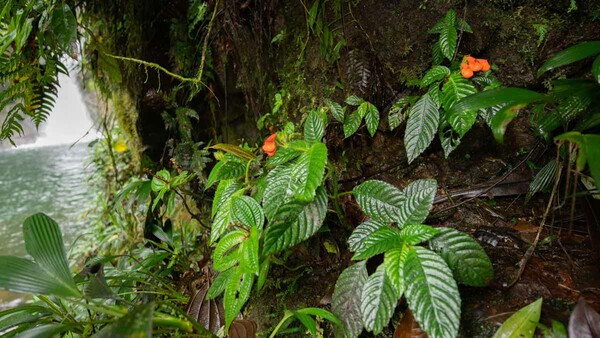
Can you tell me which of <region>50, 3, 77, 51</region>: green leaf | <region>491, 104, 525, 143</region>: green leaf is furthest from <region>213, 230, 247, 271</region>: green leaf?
<region>50, 3, 77, 51</region>: green leaf

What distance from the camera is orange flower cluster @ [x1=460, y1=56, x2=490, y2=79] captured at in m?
0.99

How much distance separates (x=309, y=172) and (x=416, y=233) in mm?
286

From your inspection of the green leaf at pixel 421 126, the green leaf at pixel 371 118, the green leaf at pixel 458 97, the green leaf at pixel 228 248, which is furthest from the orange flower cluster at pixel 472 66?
the green leaf at pixel 228 248

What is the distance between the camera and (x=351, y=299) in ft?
2.57

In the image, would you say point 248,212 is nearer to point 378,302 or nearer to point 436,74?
point 378,302

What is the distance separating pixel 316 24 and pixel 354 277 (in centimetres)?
93

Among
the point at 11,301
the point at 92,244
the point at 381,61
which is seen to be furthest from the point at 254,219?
the point at 11,301

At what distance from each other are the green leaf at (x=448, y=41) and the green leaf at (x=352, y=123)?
1.07 feet

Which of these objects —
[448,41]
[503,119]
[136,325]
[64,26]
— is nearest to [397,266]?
[503,119]

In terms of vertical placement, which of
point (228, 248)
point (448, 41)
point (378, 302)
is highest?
point (448, 41)

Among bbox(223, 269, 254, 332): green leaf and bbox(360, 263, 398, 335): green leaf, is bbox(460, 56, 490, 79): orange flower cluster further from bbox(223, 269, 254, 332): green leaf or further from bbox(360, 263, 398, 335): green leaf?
bbox(223, 269, 254, 332): green leaf

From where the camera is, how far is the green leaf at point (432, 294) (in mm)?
593

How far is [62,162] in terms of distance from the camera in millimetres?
6938

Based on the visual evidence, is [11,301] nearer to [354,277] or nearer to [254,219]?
[254,219]
